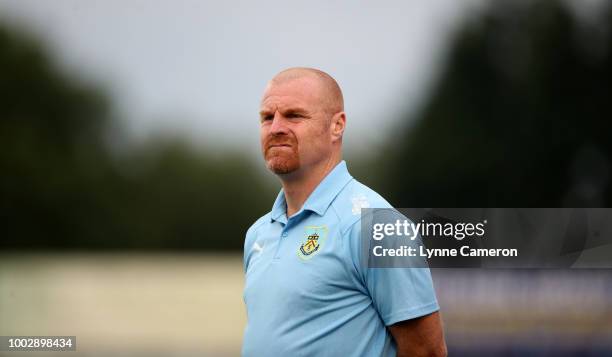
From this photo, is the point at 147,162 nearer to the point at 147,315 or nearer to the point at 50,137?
the point at 50,137

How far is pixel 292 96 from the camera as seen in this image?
3219mm

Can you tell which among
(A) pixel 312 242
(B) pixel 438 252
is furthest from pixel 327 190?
(B) pixel 438 252

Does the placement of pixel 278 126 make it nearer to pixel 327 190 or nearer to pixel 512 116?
pixel 327 190

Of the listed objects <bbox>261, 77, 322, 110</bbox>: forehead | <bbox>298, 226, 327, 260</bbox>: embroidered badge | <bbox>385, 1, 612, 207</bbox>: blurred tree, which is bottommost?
<bbox>298, 226, 327, 260</bbox>: embroidered badge

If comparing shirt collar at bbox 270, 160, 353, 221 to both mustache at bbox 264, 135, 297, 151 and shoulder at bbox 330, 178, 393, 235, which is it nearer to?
shoulder at bbox 330, 178, 393, 235

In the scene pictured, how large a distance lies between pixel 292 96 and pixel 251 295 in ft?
2.59

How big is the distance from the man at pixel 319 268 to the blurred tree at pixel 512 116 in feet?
62.2

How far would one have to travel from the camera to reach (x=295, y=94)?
3.22 m

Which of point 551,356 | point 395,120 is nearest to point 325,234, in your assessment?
point 551,356

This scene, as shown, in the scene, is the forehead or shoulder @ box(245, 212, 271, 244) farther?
shoulder @ box(245, 212, 271, 244)

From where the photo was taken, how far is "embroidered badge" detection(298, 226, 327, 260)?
3088 millimetres

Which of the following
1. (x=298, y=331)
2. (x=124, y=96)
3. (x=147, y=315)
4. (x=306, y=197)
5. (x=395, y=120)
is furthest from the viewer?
(x=124, y=96)

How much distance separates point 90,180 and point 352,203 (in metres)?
31.2

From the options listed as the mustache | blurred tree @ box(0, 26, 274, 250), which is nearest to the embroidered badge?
the mustache
